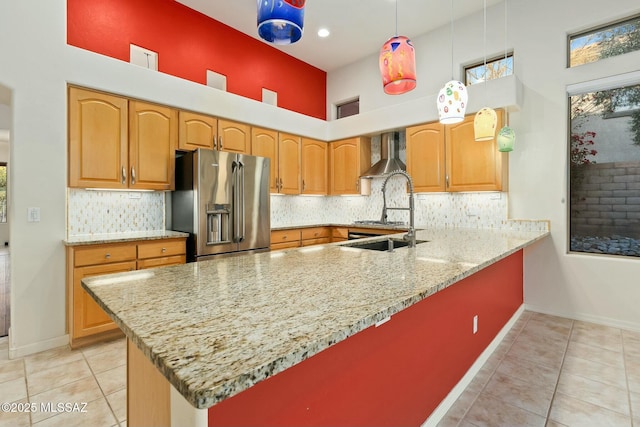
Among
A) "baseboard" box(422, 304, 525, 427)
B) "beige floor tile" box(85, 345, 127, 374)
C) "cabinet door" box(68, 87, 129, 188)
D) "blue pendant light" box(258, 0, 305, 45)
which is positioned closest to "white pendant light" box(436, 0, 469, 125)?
"blue pendant light" box(258, 0, 305, 45)

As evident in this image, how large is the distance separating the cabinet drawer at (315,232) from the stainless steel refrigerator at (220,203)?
2.56ft

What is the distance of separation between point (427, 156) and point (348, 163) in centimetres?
130

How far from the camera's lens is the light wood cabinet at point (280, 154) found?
13.9 ft

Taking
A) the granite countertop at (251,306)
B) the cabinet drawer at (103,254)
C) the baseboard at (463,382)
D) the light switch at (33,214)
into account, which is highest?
the light switch at (33,214)

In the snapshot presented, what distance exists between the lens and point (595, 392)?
202cm

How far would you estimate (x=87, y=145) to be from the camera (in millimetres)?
2914

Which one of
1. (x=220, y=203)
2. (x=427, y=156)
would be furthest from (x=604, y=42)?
(x=220, y=203)

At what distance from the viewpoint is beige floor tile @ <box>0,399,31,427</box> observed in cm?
176

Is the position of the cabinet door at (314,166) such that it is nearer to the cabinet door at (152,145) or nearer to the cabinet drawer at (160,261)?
the cabinet door at (152,145)

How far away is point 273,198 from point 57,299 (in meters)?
2.83

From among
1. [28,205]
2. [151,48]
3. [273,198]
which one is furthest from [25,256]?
[273,198]

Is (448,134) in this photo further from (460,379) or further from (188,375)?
(188,375)

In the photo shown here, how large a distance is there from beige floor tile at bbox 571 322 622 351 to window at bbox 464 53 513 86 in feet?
9.36

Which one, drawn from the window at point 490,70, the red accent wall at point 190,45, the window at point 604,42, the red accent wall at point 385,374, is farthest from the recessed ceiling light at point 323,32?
the red accent wall at point 385,374
